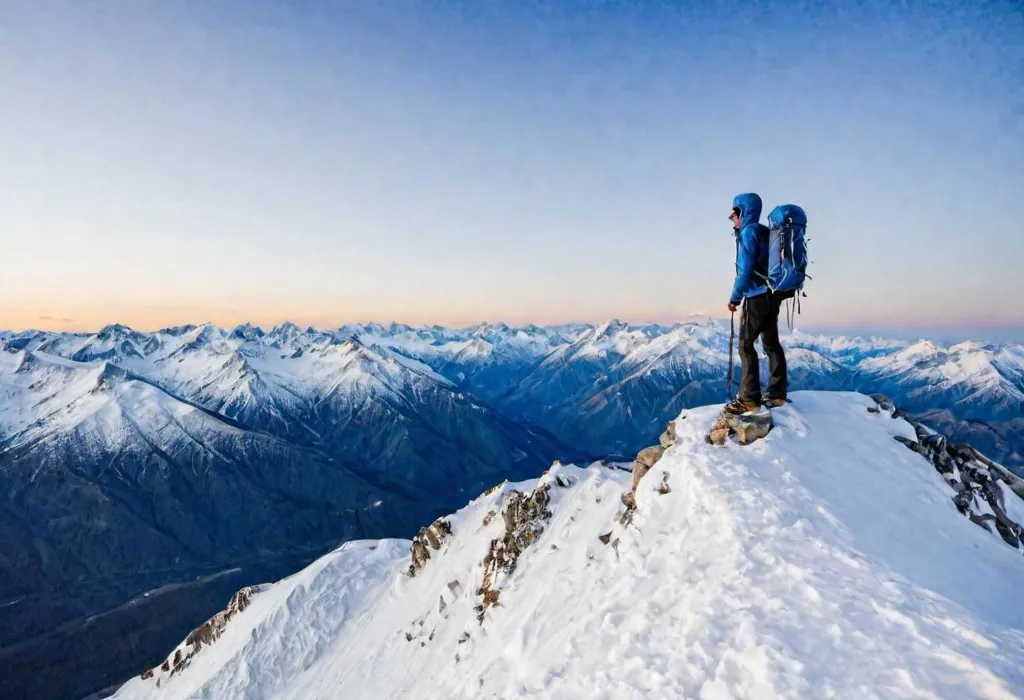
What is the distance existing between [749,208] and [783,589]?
10.4 m

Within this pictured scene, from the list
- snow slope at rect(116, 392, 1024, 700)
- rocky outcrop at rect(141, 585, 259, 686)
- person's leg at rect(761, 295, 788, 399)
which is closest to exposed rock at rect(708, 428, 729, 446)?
snow slope at rect(116, 392, 1024, 700)

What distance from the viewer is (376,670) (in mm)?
44469

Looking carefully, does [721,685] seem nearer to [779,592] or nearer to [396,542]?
[779,592]

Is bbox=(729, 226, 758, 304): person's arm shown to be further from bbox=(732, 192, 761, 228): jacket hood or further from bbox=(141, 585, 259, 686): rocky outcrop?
bbox=(141, 585, 259, 686): rocky outcrop

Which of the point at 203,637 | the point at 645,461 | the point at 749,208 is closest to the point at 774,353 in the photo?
the point at 749,208

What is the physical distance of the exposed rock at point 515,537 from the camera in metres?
33.9

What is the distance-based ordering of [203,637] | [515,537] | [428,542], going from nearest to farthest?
[515,537] < [428,542] < [203,637]

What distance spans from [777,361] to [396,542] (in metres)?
81.3

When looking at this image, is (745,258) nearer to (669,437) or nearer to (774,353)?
(774,353)

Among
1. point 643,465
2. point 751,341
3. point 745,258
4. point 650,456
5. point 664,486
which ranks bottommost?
point 643,465

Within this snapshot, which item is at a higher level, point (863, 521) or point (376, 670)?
point (863, 521)

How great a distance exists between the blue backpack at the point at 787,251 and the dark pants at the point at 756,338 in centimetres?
53

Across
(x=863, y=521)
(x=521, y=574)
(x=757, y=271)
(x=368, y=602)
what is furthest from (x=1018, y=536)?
(x=368, y=602)

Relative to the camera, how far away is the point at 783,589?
9.28 metres
